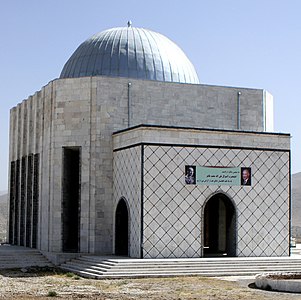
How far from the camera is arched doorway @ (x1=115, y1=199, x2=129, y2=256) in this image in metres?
28.8

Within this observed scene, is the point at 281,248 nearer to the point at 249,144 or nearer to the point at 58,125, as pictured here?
the point at 249,144

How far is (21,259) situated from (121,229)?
433 cm

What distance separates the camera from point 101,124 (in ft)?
95.9

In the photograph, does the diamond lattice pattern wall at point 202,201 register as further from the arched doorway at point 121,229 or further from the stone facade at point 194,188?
the arched doorway at point 121,229

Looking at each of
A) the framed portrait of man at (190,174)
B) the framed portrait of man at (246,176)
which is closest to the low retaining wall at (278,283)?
the framed portrait of man at (190,174)

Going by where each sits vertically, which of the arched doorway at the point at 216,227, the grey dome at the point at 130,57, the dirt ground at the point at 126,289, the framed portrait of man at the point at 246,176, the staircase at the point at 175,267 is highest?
the grey dome at the point at 130,57

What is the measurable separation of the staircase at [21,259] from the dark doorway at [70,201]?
1.26 m

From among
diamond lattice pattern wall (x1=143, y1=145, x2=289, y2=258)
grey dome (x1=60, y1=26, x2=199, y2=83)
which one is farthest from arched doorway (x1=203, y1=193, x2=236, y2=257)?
grey dome (x1=60, y1=26, x2=199, y2=83)

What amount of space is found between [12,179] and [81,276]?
14.5 m

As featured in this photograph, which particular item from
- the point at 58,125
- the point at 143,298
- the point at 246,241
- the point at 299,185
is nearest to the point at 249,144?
the point at 246,241

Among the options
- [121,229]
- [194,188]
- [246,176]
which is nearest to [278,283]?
[194,188]

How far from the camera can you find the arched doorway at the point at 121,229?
94.5 feet

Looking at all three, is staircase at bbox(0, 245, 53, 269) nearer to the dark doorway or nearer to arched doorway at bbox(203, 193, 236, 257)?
the dark doorway

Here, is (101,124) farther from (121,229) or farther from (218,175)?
(218,175)
